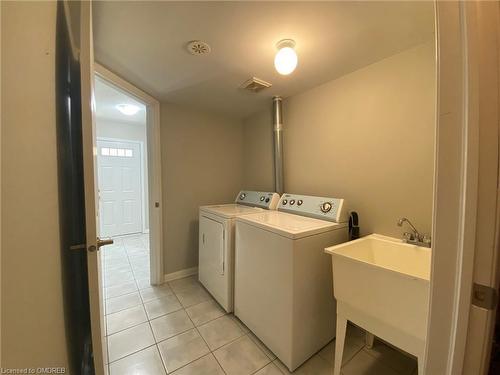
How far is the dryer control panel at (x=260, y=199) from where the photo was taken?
218 centimetres

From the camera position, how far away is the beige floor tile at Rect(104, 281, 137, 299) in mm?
2174

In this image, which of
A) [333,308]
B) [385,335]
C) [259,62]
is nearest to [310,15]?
[259,62]

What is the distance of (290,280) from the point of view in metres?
1.27

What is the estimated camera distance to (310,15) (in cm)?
109

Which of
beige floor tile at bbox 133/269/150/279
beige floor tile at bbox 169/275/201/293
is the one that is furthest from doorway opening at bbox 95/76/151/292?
beige floor tile at bbox 169/275/201/293

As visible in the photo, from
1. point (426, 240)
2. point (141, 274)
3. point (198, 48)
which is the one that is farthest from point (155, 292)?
point (426, 240)

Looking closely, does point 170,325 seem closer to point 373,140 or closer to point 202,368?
point 202,368

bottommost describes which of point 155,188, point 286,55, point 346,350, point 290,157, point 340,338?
point 346,350

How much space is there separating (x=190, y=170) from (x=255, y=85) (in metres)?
1.36

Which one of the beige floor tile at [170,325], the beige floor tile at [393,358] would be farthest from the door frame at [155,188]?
the beige floor tile at [393,358]

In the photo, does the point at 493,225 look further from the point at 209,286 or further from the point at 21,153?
the point at 209,286

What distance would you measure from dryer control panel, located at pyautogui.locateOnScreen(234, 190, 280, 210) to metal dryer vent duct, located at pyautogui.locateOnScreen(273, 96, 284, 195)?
0.40ft

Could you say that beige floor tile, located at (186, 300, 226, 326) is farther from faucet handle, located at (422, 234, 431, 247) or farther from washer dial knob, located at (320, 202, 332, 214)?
faucet handle, located at (422, 234, 431, 247)

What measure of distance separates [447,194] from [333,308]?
1348mm
